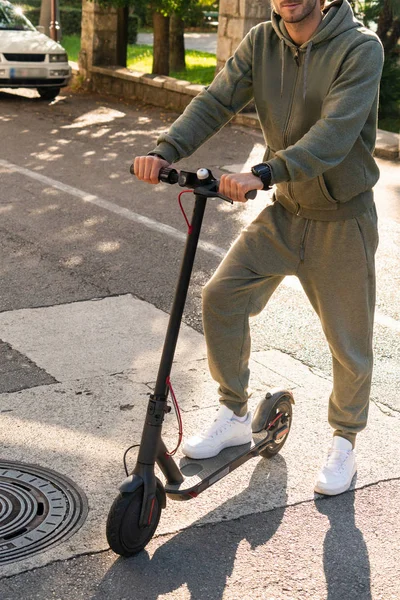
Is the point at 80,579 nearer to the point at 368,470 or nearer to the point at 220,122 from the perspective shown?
the point at 368,470

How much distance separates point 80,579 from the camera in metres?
3.24

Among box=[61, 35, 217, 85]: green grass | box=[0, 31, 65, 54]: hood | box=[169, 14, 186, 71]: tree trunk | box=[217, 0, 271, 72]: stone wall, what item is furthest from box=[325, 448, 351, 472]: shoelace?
box=[169, 14, 186, 71]: tree trunk

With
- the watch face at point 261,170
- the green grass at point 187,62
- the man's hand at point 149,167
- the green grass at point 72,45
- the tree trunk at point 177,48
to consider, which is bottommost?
the green grass at point 72,45

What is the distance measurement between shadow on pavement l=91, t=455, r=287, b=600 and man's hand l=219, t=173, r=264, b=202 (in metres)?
1.22

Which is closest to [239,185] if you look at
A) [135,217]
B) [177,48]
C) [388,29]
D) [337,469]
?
[337,469]

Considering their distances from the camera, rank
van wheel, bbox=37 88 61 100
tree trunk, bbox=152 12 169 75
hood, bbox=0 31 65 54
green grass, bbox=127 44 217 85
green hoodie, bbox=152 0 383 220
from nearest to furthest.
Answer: green hoodie, bbox=152 0 383 220 → hood, bbox=0 31 65 54 → van wheel, bbox=37 88 61 100 → tree trunk, bbox=152 12 169 75 → green grass, bbox=127 44 217 85

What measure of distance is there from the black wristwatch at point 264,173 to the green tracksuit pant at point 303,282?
0.56 m

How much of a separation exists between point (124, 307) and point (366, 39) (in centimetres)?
299

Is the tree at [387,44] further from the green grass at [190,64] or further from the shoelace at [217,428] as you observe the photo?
the shoelace at [217,428]

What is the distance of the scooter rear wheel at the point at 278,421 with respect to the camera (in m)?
4.07

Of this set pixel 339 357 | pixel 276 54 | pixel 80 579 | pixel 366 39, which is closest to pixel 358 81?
pixel 366 39

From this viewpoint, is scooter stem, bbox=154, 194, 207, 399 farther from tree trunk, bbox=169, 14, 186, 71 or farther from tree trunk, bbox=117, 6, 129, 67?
tree trunk, bbox=169, 14, 186, 71

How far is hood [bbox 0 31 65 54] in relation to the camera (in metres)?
16.0

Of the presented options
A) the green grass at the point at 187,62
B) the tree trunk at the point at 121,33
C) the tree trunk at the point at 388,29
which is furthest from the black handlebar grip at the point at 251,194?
the tree trunk at the point at 121,33
